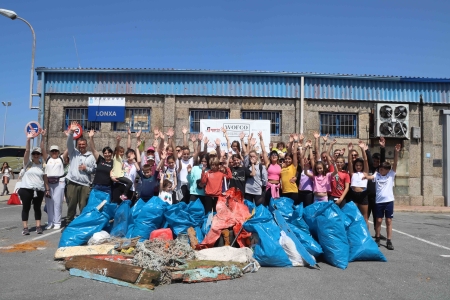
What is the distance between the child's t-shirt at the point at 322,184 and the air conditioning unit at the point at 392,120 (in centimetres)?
812

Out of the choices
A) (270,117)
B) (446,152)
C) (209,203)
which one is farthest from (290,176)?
(446,152)

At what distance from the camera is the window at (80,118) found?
13.3 m

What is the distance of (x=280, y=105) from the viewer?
1332cm

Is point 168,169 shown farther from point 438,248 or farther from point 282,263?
point 438,248

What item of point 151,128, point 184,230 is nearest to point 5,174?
point 151,128

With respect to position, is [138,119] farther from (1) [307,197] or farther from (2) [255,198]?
(1) [307,197]

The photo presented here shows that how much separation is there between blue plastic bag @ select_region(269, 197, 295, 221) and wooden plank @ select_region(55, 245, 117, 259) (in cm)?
267

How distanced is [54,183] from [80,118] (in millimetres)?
7144

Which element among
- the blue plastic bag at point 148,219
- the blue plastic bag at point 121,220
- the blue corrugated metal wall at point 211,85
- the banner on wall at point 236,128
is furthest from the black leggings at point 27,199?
the blue corrugated metal wall at point 211,85

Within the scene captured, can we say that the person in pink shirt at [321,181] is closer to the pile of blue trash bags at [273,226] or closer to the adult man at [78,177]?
the pile of blue trash bags at [273,226]

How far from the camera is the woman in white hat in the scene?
6.76 m

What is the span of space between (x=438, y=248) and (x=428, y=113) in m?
9.21

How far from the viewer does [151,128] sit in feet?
43.4

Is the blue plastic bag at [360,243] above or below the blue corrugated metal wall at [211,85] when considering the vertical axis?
below
